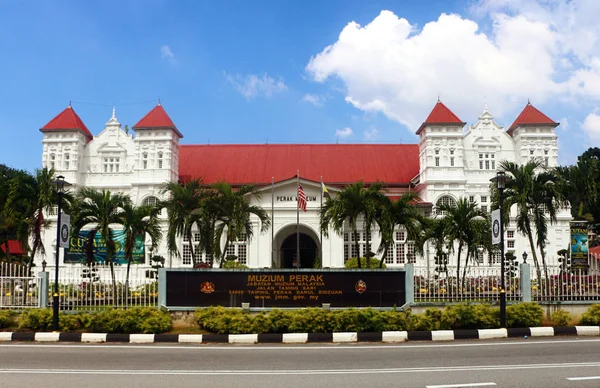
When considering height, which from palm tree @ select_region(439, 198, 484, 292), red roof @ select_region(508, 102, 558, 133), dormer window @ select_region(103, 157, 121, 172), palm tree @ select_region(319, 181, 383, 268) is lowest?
palm tree @ select_region(439, 198, 484, 292)

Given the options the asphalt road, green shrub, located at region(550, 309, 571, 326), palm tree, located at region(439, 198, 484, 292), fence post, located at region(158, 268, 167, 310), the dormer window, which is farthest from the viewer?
the dormer window

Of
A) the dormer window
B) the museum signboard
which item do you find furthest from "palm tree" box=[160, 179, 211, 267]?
the dormer window

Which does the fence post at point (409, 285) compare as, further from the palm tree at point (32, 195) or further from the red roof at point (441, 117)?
the red roof at point (441, 117)

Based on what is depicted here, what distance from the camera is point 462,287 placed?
17.9 metres

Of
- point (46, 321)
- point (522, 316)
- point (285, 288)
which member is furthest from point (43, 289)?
point (522, 316)

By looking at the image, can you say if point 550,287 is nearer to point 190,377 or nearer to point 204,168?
point 190,377

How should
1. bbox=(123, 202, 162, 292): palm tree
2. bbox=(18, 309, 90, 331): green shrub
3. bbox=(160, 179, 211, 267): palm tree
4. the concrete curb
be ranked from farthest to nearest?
bbox=(160, 179, 211, 267): palm tree → bbox=(123, 202, 162, 292): palm tree → bbox=(18, 309, 90, 331): green shrub → the concrete curb

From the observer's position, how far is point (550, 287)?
17781 mm

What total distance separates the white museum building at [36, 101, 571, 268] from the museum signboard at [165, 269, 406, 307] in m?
22.0

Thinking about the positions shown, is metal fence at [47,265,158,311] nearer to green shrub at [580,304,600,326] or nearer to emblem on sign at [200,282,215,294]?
emblem on sign at [200,282,215,294]

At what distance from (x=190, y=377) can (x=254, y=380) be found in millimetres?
1157

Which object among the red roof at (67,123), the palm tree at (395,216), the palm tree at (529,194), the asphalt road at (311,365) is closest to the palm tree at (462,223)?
the palm tree at (529,194)

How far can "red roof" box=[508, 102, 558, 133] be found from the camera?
41812 millimetres

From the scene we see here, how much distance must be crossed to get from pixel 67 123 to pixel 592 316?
39375 mm
